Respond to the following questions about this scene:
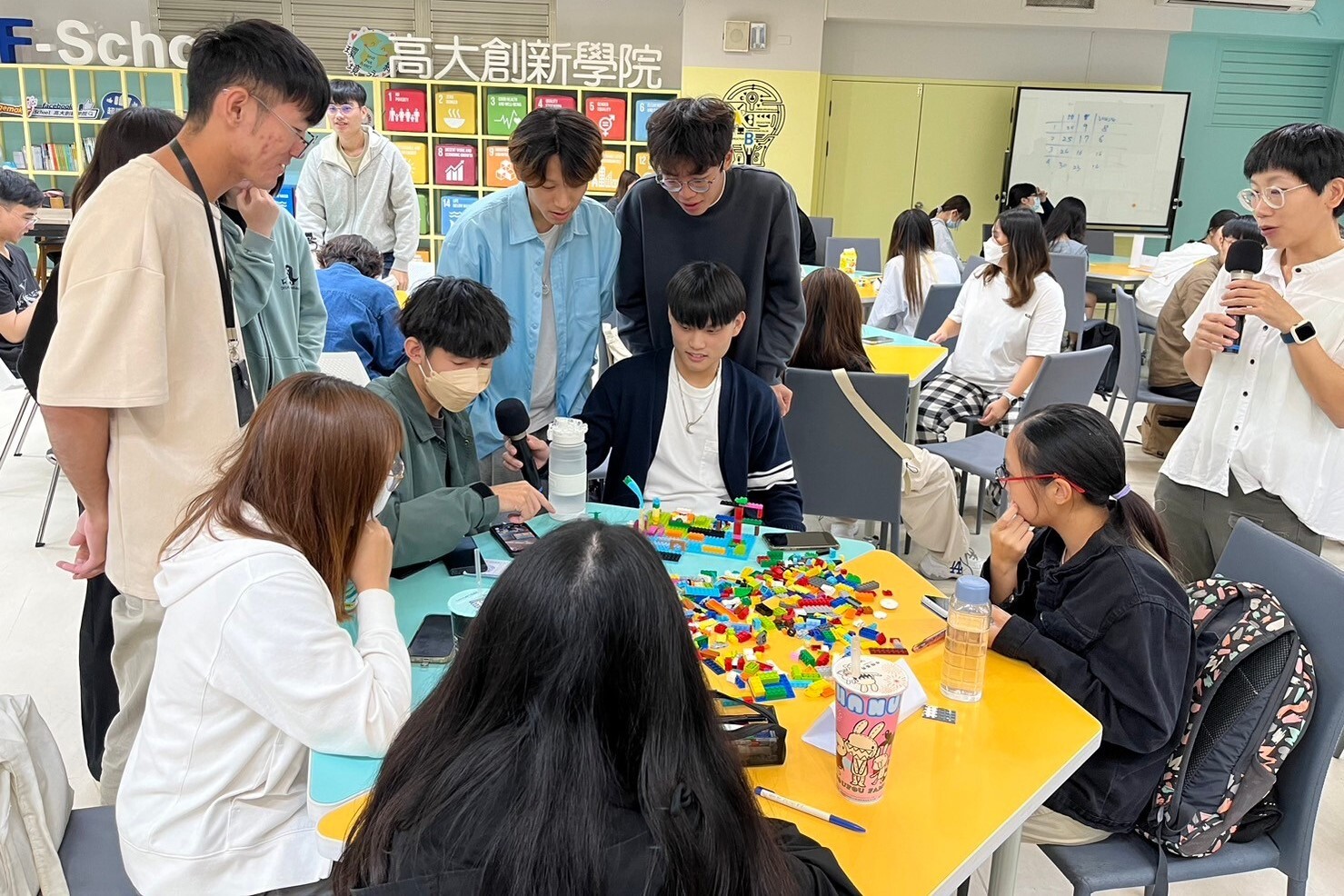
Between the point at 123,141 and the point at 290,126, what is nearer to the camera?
the point at 290,126

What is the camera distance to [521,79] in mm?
8367

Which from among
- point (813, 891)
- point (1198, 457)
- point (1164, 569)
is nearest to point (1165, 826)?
point (1164, 569)

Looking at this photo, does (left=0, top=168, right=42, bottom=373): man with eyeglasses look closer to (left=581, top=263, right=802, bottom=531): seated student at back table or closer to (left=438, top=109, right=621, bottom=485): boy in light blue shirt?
(left=438, top=109, right=621, bottom=485): boy in light blue shirt

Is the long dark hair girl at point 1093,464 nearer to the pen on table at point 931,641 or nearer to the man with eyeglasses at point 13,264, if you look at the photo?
the pen on table at point 931,641

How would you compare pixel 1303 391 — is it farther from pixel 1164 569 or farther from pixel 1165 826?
pixel 1165 826

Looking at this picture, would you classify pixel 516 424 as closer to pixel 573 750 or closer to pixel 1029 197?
pixel 573 750

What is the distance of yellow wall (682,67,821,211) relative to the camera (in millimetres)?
8312

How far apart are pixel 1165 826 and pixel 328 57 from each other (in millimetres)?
8968

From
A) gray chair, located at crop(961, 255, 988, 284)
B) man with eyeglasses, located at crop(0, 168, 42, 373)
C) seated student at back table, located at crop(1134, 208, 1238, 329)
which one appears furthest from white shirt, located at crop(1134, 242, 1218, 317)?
man with eyeglasses, located at crop(0, 168, 42, 373)

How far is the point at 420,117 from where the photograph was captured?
8.28 m

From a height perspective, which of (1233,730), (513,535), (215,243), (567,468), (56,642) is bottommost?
(56,642)

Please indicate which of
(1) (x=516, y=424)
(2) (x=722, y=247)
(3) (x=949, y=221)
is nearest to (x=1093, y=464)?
(1) (x=516, y=424)

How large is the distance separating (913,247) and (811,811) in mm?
4401

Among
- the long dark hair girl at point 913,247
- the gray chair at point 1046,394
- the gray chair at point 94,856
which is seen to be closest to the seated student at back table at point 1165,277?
the long dark hair girl at point 913,247
